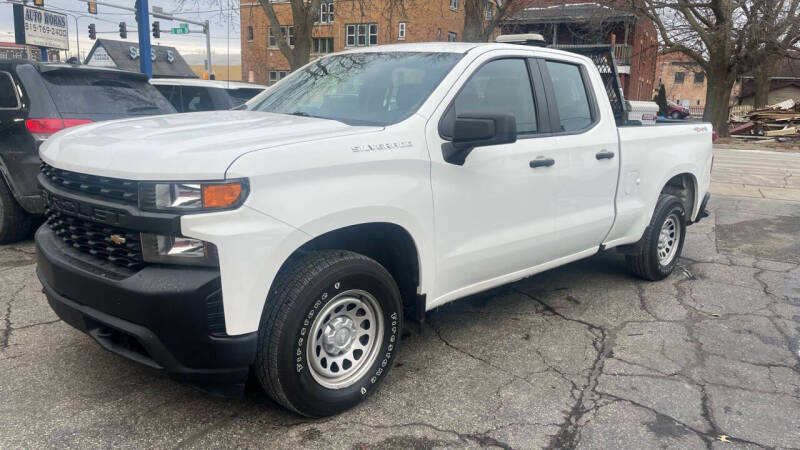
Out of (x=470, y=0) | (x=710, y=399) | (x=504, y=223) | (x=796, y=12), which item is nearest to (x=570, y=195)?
(x=504, y=223)

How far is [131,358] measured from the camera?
2865 millimetres

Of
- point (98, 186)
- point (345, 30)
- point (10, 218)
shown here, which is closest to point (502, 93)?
point (98, 186)

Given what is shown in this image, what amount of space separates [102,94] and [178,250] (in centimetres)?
429

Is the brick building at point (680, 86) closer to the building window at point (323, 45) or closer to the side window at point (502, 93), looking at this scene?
the building window at point (323, 45)

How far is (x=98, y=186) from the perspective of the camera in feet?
9.45

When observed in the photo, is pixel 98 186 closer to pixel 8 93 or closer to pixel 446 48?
pixel 446 48

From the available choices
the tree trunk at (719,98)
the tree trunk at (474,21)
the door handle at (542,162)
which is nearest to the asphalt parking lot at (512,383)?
the door handle at (542,162)

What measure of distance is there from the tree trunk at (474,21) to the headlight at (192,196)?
48.2 feet

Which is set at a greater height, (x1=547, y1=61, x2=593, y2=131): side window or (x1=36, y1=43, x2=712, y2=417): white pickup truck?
(x1=547, y1=61, x2=593, y2=131): side window

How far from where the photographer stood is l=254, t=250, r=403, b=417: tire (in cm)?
290

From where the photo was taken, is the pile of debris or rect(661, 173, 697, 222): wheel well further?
the pile of debris

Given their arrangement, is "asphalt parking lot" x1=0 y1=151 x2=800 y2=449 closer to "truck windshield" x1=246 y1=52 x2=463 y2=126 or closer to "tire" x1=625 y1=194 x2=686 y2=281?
"tire" x1=625 y1=194 x2=686 y2=281

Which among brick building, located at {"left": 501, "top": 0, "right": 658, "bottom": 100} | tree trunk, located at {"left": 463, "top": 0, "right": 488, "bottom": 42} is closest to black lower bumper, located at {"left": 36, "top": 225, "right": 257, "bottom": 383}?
brick building, located at {"left": 501, "top": 0, "right": 658, "bottom": 100}

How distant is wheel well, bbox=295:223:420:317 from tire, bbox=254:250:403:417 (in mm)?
113
